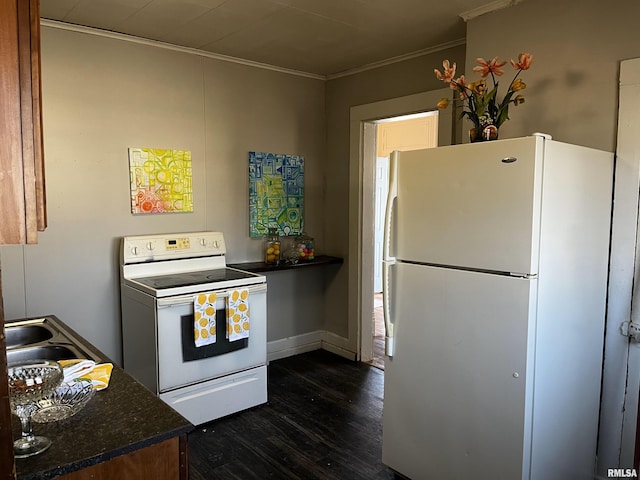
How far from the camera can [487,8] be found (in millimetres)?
2494

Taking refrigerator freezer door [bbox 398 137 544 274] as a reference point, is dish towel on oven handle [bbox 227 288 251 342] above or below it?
below

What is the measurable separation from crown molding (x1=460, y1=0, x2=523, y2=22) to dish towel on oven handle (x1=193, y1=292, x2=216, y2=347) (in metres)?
2.12

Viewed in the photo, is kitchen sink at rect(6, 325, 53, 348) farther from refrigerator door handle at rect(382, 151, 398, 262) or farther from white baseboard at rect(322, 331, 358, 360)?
white baseboard at rect(322, 331, 358, 360)

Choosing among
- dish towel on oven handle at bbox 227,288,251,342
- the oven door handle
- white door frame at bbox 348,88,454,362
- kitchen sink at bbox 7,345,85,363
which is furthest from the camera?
white door frame at bbox 348,88,454,362

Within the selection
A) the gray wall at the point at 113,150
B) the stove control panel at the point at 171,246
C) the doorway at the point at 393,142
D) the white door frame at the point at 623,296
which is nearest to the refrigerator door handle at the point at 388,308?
the white door frame at the point at 623,296

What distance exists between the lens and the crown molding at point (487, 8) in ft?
7.93

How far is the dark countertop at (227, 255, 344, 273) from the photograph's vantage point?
347cm

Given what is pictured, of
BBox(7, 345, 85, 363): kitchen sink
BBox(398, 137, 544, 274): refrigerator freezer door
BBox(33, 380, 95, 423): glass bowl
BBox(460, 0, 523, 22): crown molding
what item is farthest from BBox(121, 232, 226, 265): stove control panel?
BBox(460, 0, 523, 22): crown molding

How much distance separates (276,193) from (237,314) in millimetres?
1244

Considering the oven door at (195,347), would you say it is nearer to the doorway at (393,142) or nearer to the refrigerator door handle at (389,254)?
the refrigerator door handle at (389,254)

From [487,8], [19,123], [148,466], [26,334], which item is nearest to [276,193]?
[487,8]

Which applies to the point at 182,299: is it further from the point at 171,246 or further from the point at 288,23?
the point at 288,23

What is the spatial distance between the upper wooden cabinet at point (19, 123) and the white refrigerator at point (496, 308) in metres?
1.57

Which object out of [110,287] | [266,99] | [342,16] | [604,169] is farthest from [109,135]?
Result: [604,169]
